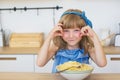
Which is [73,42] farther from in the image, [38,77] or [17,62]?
[17,62]

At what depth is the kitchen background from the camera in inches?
116

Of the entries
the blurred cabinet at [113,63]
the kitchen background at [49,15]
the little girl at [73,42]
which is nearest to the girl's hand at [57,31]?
the little girl at [73,42]

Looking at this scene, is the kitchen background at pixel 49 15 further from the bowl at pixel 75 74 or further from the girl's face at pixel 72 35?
the bowl at pixel 75 74

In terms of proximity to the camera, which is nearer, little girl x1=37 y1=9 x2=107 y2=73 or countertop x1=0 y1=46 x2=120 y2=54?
little girl x1=37 y1=9 x2=107 y2=73

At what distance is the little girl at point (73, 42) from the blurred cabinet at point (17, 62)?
0.96 m

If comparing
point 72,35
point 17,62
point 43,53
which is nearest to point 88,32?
point 72,35

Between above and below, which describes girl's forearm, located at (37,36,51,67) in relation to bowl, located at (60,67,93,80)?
above

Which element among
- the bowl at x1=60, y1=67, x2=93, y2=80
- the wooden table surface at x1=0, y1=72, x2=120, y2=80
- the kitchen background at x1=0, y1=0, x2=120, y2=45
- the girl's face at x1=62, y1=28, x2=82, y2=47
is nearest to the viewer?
the bowl at x1=60, y1=67, x2=93, y2=80

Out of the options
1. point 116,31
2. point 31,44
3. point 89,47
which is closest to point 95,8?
point 116,31

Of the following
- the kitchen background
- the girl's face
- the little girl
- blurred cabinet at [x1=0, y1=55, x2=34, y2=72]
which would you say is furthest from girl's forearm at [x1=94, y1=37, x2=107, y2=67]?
the kitchen background

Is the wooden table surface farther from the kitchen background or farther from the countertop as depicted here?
the kitchen background

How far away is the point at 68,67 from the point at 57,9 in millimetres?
1774

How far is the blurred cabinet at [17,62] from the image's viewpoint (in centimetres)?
258

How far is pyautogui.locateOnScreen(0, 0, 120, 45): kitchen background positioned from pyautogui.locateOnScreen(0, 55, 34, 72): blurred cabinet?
53cm
